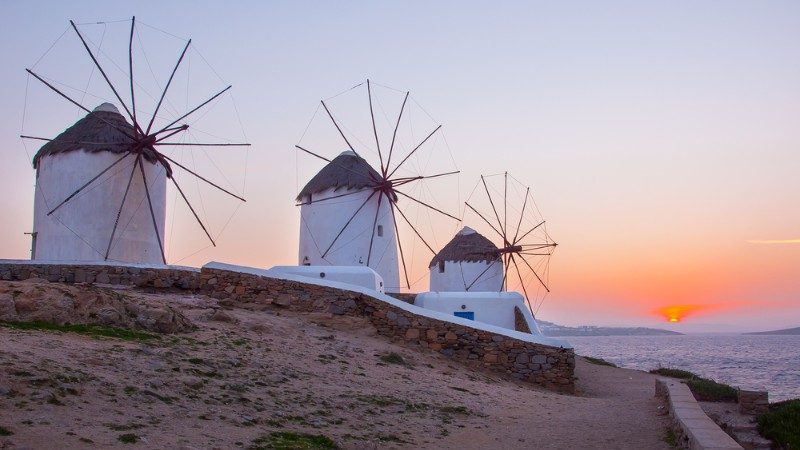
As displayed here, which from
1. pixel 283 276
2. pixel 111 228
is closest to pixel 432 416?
pixel 283 276

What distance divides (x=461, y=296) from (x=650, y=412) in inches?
392

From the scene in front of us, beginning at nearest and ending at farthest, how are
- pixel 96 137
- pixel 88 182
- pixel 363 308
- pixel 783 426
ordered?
pixel 783 426
pixel 363 308
pixel 88 182
pixel 96 137

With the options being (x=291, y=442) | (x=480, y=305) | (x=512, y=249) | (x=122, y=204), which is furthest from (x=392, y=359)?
(x=512, y=249)

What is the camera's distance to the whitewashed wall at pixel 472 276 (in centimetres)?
2950

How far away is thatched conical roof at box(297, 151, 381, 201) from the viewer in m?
22.2

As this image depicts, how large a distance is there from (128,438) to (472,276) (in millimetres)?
24682

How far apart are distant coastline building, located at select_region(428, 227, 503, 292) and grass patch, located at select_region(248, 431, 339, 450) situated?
75.6ft

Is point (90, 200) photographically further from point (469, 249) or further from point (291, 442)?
point (469, 249)

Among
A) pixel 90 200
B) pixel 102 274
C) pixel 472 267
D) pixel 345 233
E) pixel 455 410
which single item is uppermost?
pixel 90 200

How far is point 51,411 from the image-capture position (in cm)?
565

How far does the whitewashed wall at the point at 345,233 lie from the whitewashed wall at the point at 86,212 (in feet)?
19.7

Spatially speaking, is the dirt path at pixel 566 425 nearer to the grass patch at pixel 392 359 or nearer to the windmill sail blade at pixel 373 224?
the grass patch at pixel 392 359

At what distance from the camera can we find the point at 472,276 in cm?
2966

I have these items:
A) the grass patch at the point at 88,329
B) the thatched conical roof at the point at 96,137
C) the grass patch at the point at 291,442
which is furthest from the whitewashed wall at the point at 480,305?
the grass patch at the point at 291,442
